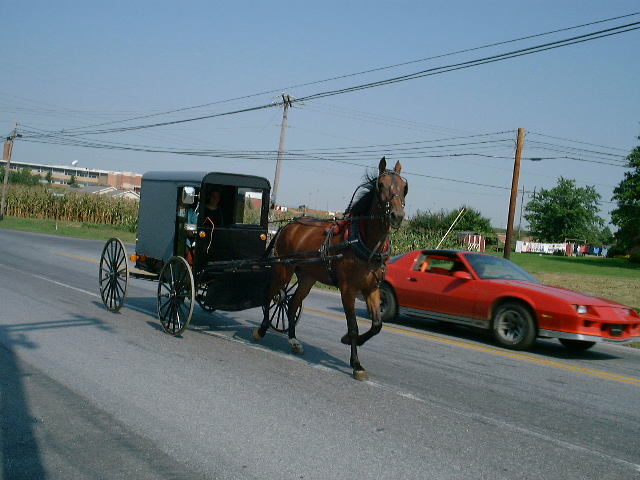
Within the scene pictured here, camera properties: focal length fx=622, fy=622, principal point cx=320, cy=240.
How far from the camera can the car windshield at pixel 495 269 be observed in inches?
452

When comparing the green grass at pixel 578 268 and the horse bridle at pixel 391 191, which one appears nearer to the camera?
the horse bridle at pixel 391 191

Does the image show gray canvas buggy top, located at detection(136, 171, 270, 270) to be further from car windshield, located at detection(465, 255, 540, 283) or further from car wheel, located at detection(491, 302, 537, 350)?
car wheel, located at detection(491, 302, 537, 350)

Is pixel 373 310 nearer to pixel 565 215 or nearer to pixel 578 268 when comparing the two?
pixel 578 268

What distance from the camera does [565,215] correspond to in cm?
13100

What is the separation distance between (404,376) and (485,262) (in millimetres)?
4978

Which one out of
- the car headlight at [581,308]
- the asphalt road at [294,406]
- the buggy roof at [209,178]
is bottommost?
the asphalt road at [294,406]

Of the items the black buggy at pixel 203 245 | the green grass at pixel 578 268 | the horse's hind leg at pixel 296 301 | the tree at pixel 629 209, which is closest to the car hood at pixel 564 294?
the horse's hind leg at pixel 296 301

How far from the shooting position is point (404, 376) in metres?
7.61

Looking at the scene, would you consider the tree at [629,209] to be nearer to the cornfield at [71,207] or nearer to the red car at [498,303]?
the cornfield at [71,207]

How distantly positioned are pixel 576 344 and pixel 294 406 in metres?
6.32

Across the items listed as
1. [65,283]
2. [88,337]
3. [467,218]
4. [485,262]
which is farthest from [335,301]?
[467,218]

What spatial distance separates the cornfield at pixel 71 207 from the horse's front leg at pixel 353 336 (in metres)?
48.4

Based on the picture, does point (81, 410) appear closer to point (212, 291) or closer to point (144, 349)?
point (144, 349)

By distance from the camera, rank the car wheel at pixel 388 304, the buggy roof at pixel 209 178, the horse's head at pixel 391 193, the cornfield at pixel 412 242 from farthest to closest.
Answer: the cornfield at pixel 412 242, the car wheel at pixel 388 304, the buggy roof at pixel 209 178, the horse's head at pixel 391 193
